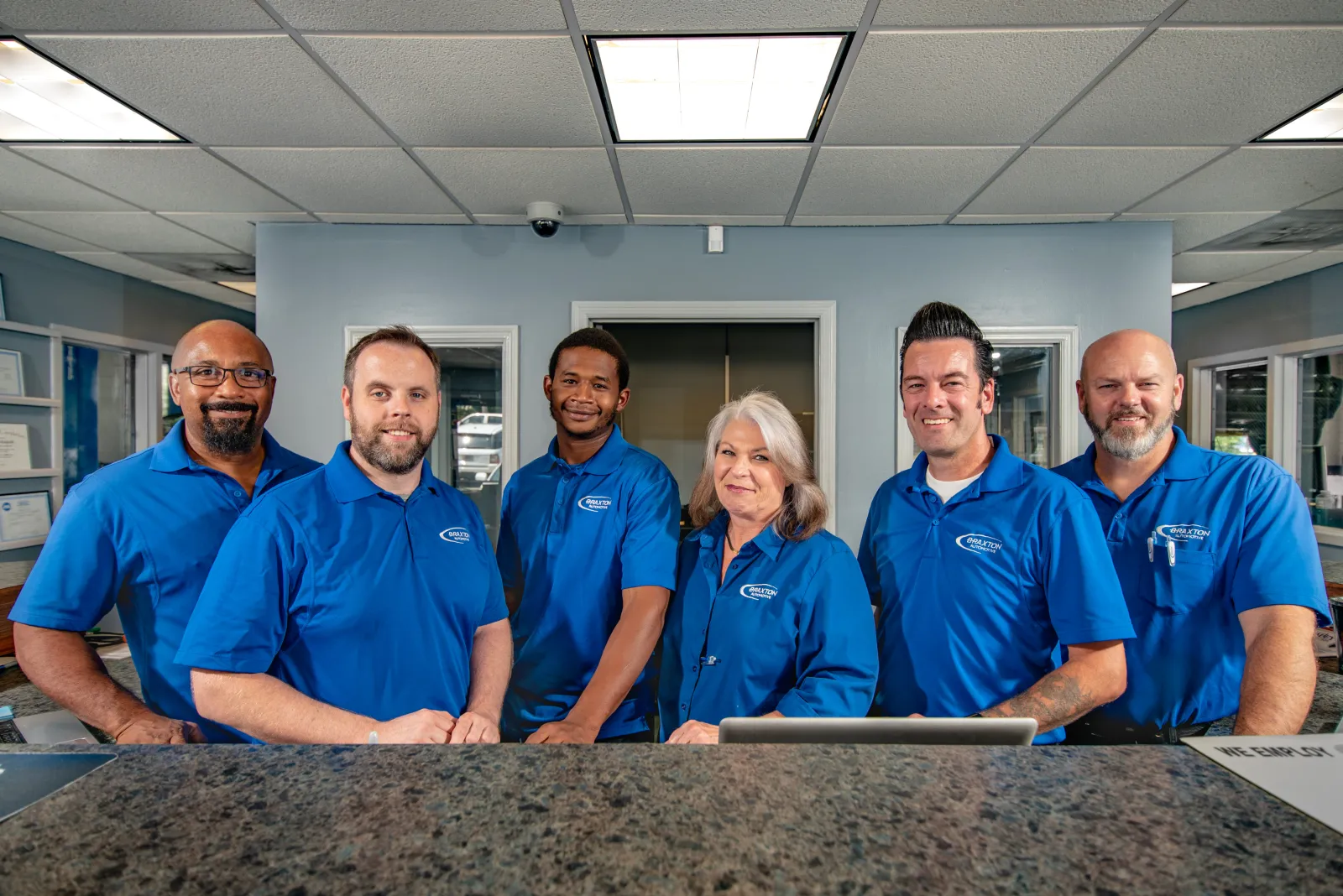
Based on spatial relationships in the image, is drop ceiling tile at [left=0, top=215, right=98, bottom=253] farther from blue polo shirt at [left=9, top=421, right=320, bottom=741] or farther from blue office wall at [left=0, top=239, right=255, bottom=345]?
blue polo shirt at [left=9, top=421, right=320, bottom=741]

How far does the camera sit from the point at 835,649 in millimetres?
1426

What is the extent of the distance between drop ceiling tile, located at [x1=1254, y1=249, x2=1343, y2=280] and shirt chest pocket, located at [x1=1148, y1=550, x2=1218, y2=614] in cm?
399

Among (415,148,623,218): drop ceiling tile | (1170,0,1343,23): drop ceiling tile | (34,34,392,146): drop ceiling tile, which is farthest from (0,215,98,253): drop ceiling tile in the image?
(1170,0,1343,23): drop ceiling tile

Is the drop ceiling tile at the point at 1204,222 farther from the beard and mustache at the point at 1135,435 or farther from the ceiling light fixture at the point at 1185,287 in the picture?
the beard and mustache at the point at 1135,435

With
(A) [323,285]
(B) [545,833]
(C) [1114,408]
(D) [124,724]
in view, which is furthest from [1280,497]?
(A) [323,285]

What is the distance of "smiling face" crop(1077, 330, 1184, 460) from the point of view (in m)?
1.77

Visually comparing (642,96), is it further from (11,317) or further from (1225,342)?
(1225,342)

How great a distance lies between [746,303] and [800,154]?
3.36 ft

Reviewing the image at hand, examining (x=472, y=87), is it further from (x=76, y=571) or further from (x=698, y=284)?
(x=76, y=571)

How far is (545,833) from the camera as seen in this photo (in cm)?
44

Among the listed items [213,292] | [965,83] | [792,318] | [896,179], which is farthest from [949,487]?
[213,292]

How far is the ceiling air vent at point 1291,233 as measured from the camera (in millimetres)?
3549

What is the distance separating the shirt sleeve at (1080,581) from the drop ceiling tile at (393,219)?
323 cm

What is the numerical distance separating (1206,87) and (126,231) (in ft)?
17.4
